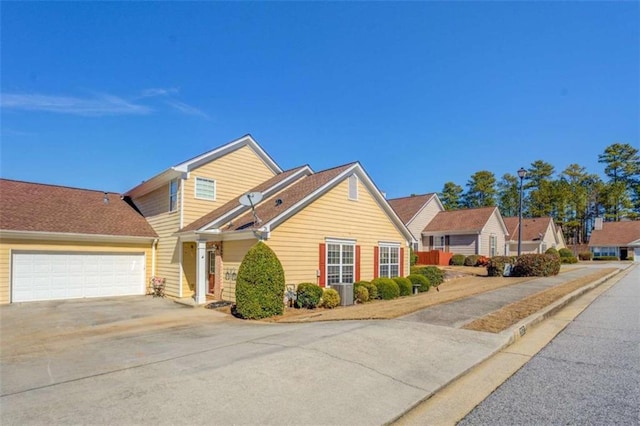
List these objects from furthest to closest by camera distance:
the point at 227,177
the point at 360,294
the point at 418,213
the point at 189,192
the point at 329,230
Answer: the point at 418,213, the point at 227,177, the point at 189,192, the point at 329,230, the point at 360,294

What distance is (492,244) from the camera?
35.8 metres

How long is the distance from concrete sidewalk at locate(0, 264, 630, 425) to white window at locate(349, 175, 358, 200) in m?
7.85

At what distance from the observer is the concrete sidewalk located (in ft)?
14.3

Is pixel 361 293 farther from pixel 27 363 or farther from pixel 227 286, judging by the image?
pixel 27 363

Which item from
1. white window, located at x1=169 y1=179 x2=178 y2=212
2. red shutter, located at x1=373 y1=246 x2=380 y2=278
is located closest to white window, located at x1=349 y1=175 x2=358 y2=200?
red shutter, located at x1=373 y1=246 x2=380 y2=278

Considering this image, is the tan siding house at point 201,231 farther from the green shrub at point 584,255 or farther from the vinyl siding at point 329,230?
the green shrub at point 584,255

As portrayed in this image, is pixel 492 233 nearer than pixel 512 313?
No

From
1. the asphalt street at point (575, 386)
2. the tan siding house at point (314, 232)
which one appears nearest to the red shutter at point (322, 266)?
the tan siding house at point (314, 232)

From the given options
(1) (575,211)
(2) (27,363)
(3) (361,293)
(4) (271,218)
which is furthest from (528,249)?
(2) (27,363)

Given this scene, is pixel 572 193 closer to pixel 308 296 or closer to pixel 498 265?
pixel 498 265

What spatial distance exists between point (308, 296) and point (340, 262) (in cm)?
284

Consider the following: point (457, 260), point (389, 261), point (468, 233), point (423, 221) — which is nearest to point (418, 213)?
point (423, 221)

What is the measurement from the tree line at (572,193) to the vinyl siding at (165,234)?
5856cm

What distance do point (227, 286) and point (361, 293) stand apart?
5095 mm
